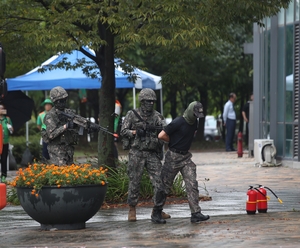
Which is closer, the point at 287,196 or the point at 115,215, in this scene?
the point at 115,215

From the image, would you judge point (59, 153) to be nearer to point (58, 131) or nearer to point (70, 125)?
point (58, 131)

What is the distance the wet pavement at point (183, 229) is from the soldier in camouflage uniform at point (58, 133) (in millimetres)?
1041

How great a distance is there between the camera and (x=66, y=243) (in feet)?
32.5

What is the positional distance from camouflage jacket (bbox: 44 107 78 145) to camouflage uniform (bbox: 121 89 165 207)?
3.00ft

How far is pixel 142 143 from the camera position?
39.7 feet

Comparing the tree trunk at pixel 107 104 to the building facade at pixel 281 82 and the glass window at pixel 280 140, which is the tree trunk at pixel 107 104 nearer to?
the building facade at pixel 281 82

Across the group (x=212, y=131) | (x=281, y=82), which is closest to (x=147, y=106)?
(x=281, y=82)

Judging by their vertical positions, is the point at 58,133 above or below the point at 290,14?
below

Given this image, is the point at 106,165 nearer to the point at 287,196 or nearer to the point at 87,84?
the point at 287,196

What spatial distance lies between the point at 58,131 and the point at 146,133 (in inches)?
52.7

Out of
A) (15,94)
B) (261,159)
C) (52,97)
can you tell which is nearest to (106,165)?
(52,97)

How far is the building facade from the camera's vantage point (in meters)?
22.0

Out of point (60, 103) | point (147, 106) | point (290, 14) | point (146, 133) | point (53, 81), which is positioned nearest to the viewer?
point (146, 133)

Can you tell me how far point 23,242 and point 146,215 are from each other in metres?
3.08
